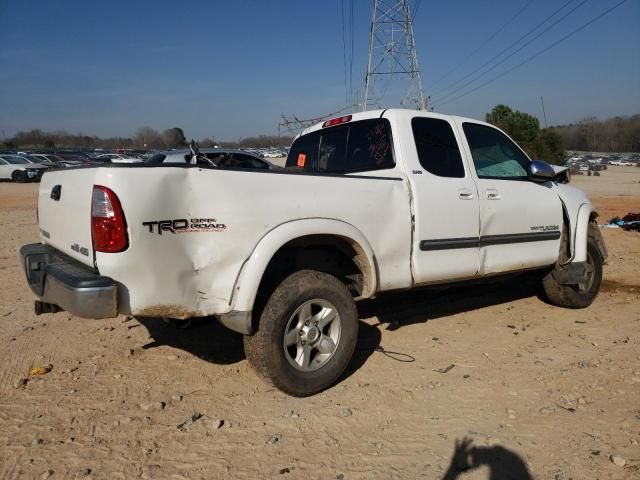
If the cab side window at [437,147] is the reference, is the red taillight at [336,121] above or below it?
above

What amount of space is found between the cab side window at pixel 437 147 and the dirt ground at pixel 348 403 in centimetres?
151

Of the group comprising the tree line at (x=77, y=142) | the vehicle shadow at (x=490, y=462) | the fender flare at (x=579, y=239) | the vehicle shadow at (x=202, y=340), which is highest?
the tree line at (x=77, y=142)

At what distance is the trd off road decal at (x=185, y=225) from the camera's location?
2842 mm

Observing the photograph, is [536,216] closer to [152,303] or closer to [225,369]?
[225,369]

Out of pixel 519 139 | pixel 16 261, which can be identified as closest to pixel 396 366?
pixel 16 261

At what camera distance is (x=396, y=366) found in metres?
3.96

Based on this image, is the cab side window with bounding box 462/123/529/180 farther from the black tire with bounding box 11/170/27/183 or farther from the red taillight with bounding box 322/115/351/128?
the black tire with bounding box 11/170/27/183

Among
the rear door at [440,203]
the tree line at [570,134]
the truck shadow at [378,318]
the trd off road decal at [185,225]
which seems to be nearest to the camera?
the trd off road decal at [185,225]

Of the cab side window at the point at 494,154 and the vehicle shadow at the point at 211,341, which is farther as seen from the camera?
the cab side window at the point at 494,154

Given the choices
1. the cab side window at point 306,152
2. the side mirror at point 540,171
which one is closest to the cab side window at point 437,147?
the side mirror at point 540,171

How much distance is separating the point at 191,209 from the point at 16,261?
19.7 feet

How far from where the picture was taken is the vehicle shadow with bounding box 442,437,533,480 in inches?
103

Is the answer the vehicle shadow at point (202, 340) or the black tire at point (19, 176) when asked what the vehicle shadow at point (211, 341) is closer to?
the vehicle shadow at point (202, 340)

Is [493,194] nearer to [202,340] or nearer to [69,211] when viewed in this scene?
[202,340]
